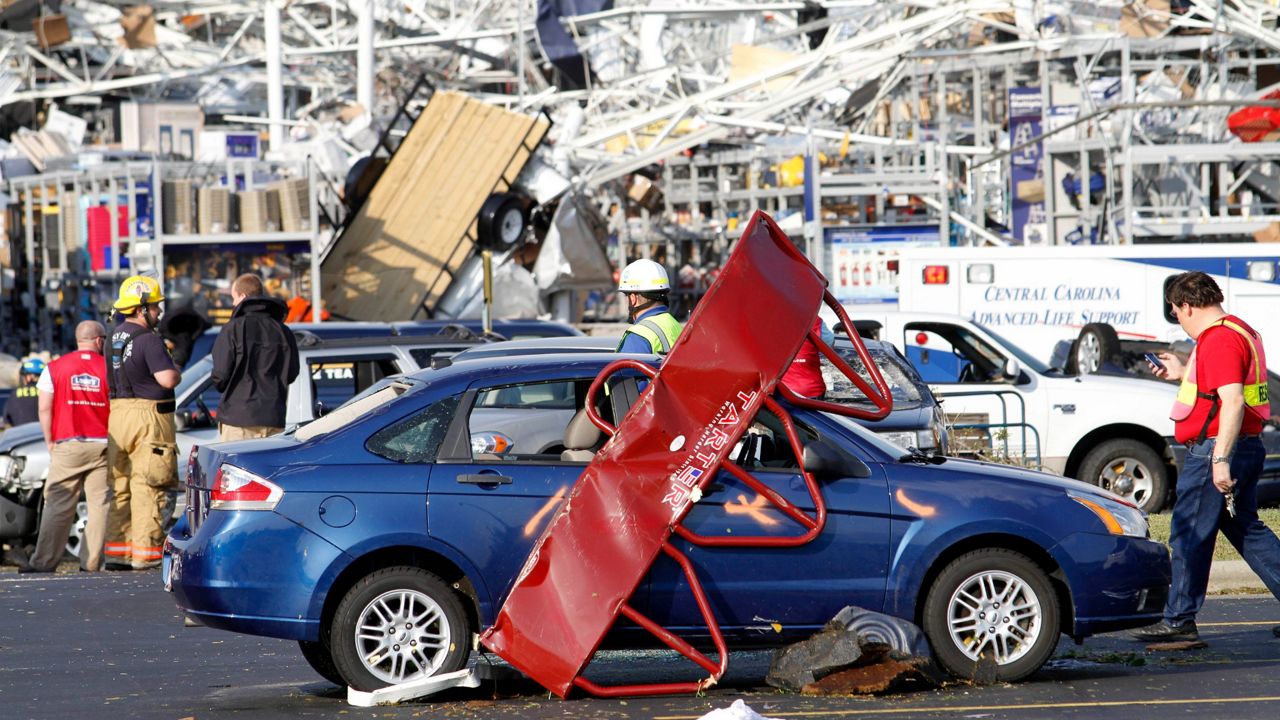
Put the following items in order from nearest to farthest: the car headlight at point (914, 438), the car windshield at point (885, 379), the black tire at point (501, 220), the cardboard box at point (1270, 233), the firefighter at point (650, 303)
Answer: the firefighter at point (650, 303) < the car headlight at point (914, 438) < the car windshield at point (885, 379) < the cardboard box at point (1270, 233) < the black tire at point (501, 220)

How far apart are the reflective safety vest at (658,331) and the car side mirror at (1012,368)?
20.9 feet

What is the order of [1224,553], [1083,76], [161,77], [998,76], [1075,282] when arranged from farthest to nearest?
[161,77], [998,76], [1083,76], [1075,282], [1224,553]

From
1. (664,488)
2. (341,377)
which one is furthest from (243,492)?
(341,377)

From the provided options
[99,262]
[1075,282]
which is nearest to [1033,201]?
[1075,282]

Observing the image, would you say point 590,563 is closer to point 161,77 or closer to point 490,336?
point 490,336

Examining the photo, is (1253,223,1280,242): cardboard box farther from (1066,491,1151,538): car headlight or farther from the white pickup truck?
(1066,491,1151,538): car headlight

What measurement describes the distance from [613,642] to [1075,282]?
37.2ft

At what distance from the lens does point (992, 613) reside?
7.50 meters

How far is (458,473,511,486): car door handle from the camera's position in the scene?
7262mm

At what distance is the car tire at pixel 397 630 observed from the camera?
7.20 meters

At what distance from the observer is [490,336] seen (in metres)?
14.7

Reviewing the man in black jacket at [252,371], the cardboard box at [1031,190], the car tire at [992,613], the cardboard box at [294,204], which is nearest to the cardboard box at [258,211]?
the cardboard box at [294,204]

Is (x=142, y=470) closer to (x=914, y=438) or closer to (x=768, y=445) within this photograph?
(x=914, y=438)

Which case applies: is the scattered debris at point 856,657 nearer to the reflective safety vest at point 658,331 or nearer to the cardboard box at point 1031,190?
the reflective safety vest at point 658,331
